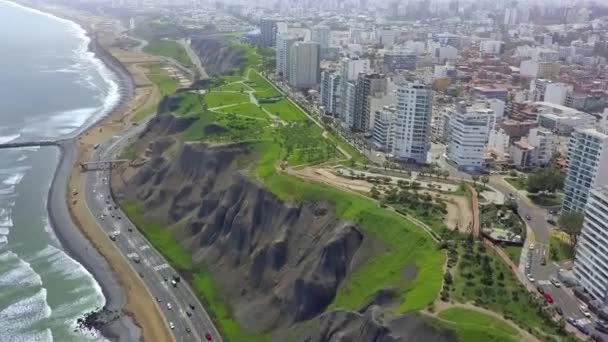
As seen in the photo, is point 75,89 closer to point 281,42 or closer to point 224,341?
point 281,42

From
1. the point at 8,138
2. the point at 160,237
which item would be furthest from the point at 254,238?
the point at 8,138

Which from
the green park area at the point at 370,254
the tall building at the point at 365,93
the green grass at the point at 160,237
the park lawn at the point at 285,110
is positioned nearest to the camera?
the green park area at the point at 370,254

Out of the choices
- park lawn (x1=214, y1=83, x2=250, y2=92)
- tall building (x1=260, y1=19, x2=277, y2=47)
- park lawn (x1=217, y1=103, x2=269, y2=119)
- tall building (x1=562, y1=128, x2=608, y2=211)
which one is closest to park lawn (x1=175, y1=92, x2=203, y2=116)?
park lawn (x1=217, y1=103, x2=269, y2=119)

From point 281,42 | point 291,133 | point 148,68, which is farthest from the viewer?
point 148,68

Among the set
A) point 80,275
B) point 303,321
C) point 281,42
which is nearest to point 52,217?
point 80,275

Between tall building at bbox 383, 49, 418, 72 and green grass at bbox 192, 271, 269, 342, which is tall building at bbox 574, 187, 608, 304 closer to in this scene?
green grass at bbox 192, 271, 269, 342

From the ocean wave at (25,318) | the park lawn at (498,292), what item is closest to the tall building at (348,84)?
the park lawn at (498,292)

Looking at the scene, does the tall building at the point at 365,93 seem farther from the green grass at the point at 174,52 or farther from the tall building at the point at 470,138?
the green grass at the point at 174,52
